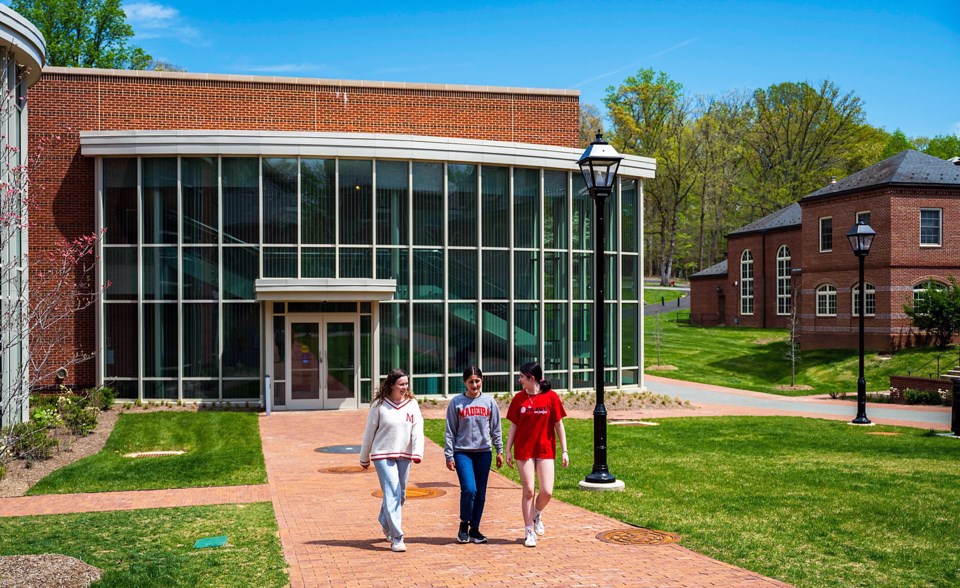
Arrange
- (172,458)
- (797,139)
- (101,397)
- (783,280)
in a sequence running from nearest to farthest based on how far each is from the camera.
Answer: (172,458)
(101,397)
(783,280)
(797,139)

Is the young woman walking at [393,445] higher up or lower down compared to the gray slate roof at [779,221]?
lower down

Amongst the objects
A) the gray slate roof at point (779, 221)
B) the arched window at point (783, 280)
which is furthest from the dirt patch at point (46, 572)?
the gray slate roof at point (779, 221)

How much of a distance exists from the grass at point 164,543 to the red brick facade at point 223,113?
14.3 meters

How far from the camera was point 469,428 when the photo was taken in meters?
9.43

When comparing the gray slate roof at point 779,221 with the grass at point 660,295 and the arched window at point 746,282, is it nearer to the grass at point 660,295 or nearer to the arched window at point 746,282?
the arched window at point 746,282

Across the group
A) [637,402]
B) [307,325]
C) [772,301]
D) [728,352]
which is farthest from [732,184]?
[307,325]

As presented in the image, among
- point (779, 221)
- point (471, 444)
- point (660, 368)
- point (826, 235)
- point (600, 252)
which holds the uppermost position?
point (779, 221)

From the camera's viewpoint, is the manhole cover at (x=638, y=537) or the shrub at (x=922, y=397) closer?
the manhole cover at (x=638, y=537)

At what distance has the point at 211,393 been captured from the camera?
24016 millimetres

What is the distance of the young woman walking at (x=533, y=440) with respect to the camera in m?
→ 9.45

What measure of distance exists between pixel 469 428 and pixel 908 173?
39.2 meters

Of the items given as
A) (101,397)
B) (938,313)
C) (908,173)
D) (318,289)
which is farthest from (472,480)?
(908,173)

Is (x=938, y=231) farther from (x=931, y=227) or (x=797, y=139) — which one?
(x=797, y=139)

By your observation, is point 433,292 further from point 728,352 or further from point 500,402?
point 728,352
